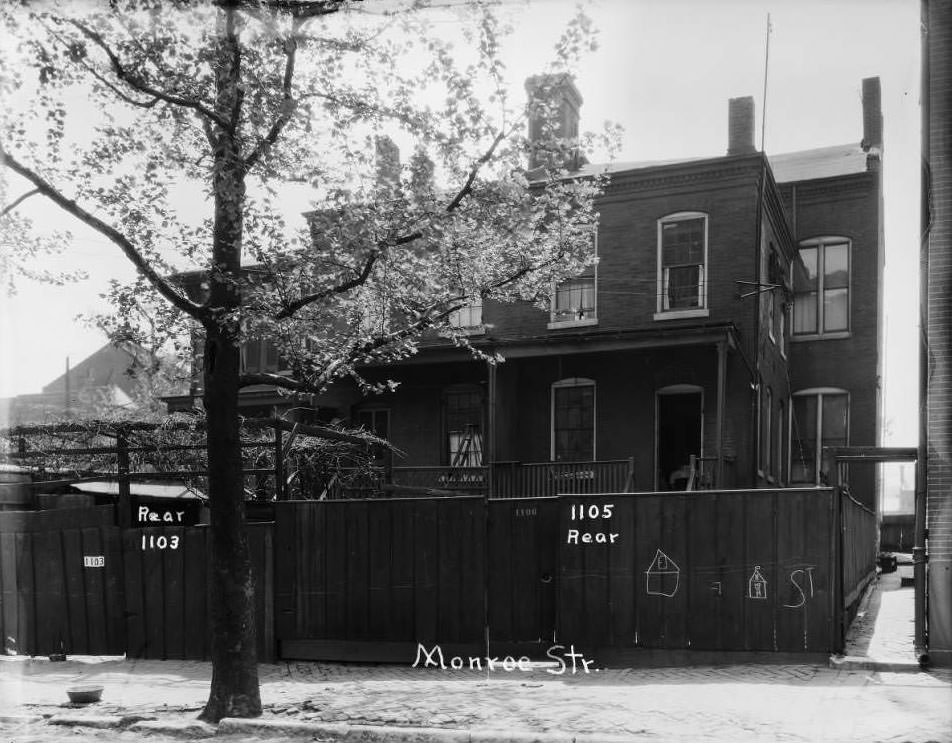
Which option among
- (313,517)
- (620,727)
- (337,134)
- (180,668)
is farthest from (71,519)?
(620,727)

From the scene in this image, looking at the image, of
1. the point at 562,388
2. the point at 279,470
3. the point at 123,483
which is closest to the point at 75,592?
the point at 123,483

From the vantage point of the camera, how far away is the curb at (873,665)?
10.5m

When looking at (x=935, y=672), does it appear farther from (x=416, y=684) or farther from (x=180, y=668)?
(x=180, y=668)

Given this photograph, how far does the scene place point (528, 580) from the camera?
12500 millimetres

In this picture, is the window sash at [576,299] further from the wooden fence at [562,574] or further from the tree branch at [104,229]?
the tree branch at [104,229]

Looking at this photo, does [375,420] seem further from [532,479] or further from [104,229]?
[104,229]

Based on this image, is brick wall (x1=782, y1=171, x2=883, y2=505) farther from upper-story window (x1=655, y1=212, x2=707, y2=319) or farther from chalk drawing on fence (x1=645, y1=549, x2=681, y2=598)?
chalk drawing on fence (x1=645, y1=549, x2=681, y2=598)

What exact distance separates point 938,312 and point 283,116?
748cm

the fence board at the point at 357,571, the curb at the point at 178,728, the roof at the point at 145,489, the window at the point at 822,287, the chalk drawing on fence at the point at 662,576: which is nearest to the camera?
the curb at the point at 178,728

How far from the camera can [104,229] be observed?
10438mm

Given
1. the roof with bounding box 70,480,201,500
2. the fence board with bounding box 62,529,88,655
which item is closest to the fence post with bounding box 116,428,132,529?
the fence board with bounding box 62,529,88,655

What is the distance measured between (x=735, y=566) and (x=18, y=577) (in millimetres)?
10387

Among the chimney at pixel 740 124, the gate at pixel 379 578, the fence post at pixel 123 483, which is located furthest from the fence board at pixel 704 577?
the chimney at pixel 740 124

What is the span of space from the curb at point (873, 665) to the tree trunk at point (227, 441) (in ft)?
20.9
